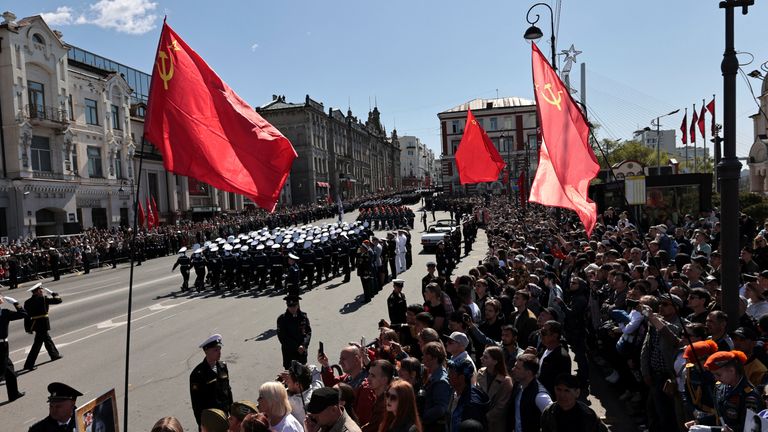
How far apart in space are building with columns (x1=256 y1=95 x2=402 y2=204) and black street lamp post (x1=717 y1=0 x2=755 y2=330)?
5909 cm

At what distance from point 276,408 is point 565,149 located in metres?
4.84

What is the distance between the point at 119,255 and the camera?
32.9 m

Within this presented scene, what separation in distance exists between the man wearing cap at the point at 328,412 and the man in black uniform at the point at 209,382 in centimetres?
239

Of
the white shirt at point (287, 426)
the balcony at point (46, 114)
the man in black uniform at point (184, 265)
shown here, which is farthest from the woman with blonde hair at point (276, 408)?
the balcony at point (46, 114)

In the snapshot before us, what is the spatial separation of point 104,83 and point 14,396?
39.3m

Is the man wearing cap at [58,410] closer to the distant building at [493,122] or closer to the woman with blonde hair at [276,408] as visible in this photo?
the woman with blonde hair at [276,408]

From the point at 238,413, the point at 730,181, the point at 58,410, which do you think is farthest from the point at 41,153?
the point at 730,181

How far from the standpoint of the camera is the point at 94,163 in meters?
41.9

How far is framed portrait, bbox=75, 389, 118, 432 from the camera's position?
4.01 metres

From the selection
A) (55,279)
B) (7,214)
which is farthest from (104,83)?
(55,279)

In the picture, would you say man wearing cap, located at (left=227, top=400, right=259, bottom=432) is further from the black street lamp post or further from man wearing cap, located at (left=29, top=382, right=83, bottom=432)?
the black street lamp post

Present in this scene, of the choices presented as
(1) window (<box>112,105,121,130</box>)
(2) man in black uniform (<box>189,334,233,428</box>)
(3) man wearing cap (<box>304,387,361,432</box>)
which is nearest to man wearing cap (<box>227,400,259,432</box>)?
(3) man wearing cap (<box>304,387,361,432</box>)

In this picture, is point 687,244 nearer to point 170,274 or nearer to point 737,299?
point 737,299

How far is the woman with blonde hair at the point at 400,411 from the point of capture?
3.95m
